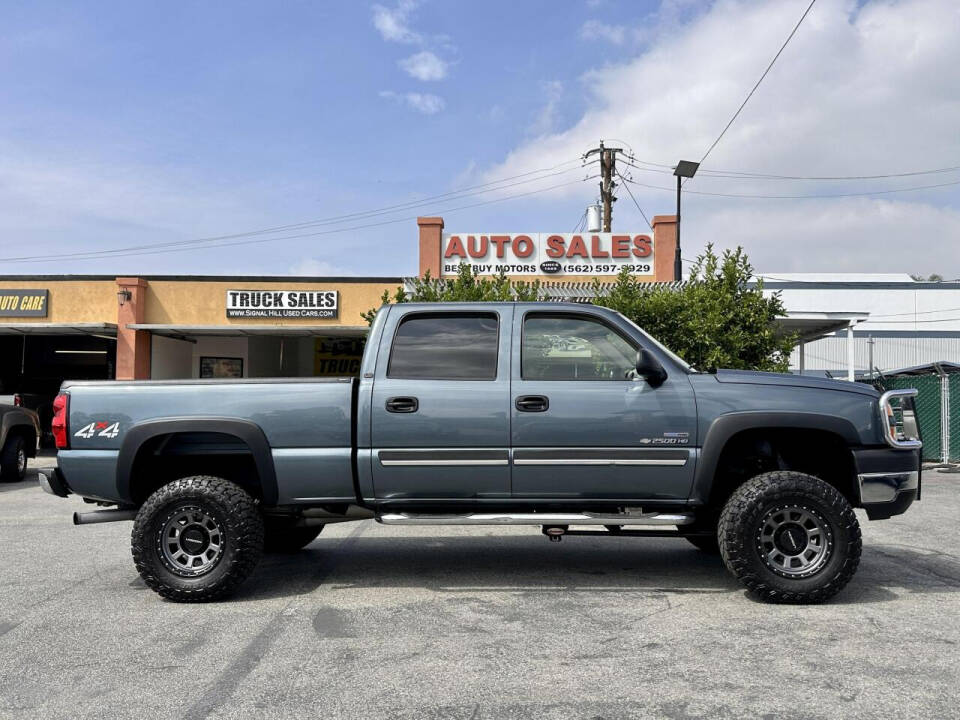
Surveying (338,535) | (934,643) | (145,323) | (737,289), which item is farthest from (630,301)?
(145,323)

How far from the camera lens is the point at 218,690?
147 inches

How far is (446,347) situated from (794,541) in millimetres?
2601

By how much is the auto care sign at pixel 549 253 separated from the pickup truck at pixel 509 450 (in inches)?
816

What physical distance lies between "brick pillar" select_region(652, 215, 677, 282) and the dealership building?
3 centimetres

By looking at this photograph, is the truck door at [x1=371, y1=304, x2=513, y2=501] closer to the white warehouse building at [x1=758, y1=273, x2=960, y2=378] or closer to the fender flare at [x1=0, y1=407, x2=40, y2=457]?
the fender flare at [x1=0, y1=407, x2=40, y2=457]

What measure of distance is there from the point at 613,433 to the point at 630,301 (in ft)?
33.6

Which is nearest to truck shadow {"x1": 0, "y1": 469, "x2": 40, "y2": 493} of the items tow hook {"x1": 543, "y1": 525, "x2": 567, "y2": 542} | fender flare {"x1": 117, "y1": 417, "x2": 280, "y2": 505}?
fender flare {"x1": 117, "y1": 417, "x2": 280, "y2": 505}

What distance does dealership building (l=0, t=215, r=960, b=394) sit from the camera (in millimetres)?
21516

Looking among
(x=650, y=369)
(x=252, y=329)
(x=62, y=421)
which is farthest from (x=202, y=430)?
(x=252, y=329)

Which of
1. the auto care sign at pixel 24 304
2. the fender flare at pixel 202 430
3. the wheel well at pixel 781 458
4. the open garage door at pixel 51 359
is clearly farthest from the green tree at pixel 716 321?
the open garage door at pixel 51 359

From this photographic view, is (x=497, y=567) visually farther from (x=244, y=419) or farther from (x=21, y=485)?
(x=21, y=485)

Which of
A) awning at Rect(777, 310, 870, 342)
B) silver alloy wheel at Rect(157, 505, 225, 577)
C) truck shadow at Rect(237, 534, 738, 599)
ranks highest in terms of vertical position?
awning at Rect(777, 310, 870, 342)

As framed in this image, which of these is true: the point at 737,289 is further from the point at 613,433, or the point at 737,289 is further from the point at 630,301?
A: the point at 613,433

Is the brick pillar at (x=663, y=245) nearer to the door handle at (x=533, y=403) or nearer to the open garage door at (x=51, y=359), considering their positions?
the open garage door at (x=51, y=359)
